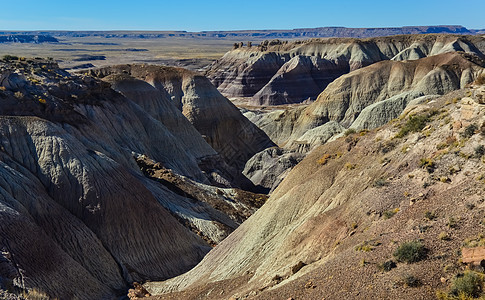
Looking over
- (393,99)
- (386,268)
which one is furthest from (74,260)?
(393,99)

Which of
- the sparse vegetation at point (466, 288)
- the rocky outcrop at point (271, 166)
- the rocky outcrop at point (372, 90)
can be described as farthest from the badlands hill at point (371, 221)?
the rocky outcrop at point (372, 90)

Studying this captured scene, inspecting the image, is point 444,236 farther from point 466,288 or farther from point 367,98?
point 367,98

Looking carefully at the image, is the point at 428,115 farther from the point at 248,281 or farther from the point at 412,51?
the point at 412,51

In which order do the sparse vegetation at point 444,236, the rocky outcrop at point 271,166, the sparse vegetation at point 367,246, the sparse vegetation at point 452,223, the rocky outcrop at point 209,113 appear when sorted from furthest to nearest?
1. the rocky outcrop at point 209,113
2. the rocky outcrop at point 271,166
3. the sparse vegetation at point 367,246
4. the sparse vegetation at point 452,223
5. the sparse vegetation at point 444,236

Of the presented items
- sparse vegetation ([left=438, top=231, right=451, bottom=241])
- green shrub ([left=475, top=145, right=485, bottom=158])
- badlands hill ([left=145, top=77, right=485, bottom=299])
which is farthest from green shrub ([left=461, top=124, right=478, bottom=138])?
sparse vegetation ([left=438, top=231, right=451, bottom=241])

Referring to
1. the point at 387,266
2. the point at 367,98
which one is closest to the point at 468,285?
the point at 387,266

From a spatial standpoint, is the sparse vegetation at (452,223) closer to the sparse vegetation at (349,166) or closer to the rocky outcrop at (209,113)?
the sparse vegetation at (349,166)
